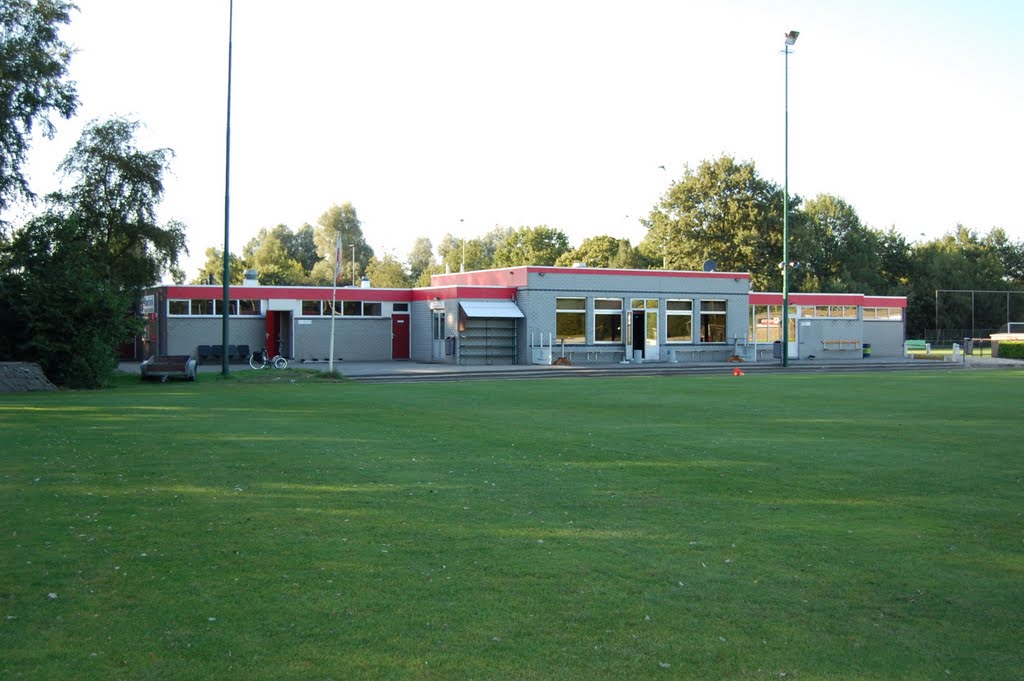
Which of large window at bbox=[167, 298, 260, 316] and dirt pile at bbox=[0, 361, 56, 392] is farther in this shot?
large window at bbox=[167, 298, 260, 316]

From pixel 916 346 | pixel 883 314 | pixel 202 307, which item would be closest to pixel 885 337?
pixel 883 314

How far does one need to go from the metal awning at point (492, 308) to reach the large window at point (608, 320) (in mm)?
4295

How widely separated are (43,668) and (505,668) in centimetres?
253

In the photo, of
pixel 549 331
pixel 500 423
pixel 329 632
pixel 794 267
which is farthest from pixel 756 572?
pixel 794 267

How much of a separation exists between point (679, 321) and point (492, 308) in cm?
1071

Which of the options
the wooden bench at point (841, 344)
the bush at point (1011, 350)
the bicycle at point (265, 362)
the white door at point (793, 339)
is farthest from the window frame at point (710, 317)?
the bicycle at point (265, 362)

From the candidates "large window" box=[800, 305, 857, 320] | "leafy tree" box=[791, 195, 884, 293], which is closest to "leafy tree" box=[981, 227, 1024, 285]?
"leafy tree" box=[791, 195, 884, 293]

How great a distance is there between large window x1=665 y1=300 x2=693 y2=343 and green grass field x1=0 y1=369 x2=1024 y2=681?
3178 centimetres

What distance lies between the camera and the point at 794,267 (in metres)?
80.3

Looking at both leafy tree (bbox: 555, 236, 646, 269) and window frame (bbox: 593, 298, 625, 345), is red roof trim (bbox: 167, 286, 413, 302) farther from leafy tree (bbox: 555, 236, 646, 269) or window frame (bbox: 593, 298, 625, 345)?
leafy tree (bbox: 555, 236, 646, 269)

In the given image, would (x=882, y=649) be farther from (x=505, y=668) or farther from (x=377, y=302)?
(x=377, y=302)

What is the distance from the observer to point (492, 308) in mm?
43188

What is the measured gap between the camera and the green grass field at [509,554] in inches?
208

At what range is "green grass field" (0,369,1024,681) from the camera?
5.29 m
